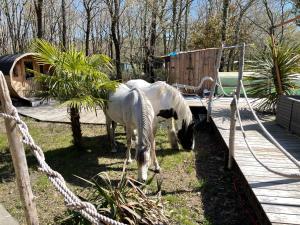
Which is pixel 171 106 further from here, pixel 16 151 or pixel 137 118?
pixel 16 151

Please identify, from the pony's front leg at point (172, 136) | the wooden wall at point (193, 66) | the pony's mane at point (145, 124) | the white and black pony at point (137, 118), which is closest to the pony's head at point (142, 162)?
the white and black pony at point (137, 118)

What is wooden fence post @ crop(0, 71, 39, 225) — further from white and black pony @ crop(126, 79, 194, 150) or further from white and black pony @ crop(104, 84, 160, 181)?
white and black pony @ crop(126, 79, 194, 150)

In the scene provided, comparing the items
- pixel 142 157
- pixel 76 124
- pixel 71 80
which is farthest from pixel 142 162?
pixel 76 124

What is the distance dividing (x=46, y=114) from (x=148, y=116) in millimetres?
6751

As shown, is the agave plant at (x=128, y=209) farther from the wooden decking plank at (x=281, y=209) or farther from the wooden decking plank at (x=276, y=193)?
the wooden decking plank at (x=276, y=193)

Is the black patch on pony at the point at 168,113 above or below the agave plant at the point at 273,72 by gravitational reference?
below

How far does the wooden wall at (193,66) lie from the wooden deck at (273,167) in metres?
4.49

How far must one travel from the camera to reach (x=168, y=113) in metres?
6.13

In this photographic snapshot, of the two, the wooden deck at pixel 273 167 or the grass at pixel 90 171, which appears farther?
the grass at pixel 90 171

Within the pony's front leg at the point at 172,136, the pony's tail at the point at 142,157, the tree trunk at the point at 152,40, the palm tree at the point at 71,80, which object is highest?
the tree trunk at the point at 152,40

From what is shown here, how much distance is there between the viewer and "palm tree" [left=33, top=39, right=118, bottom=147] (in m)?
5.21

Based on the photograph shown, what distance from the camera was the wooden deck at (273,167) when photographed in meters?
3.08

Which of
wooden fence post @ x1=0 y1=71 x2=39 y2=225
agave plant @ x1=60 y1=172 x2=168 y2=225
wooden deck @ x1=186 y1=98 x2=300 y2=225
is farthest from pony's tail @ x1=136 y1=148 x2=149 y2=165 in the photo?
wooden fence post @ x1=0 y1=71 x2=39 y2=225

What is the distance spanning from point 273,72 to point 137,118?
4427 millimetres
